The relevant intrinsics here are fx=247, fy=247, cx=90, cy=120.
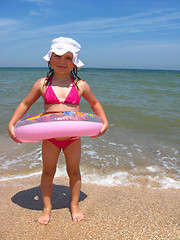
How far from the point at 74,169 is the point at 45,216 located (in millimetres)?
528

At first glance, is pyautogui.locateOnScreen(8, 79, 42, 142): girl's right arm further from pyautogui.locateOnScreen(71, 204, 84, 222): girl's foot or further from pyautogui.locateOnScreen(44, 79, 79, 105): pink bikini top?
pyautogui.locateOnScreen(71, 204, 84, 222): girl's foot

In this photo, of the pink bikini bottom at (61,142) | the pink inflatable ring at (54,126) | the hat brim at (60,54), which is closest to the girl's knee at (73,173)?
the pink bikini bottom at (61,142)

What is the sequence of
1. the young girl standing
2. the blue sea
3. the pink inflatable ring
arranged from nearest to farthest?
the pink inflatable ring, the young girl standing, the blue sea

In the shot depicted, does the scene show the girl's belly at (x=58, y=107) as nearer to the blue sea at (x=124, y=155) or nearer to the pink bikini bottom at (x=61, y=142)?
the pink bikini bottom at (x=61, y=142)

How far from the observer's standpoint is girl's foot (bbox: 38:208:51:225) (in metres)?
2.34

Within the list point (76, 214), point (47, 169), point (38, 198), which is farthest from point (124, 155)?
point (47, 169)

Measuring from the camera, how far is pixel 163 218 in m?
2.41

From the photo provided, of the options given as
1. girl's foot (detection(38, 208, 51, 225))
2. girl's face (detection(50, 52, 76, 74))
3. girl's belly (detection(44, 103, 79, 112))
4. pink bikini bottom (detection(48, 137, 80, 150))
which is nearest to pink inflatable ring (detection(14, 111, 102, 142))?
girl's belly (detection(44, 103, 79, 112))

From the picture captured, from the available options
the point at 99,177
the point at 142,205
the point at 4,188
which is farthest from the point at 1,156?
the point at 142,205

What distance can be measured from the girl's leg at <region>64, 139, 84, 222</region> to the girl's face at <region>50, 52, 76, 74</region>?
69 cm

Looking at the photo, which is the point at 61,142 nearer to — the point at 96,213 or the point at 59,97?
the point at 59,97

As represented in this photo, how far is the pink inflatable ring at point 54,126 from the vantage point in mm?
1988

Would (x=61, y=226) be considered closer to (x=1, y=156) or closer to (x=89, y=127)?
(x=89, y=127)

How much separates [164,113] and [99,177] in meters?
4.51
